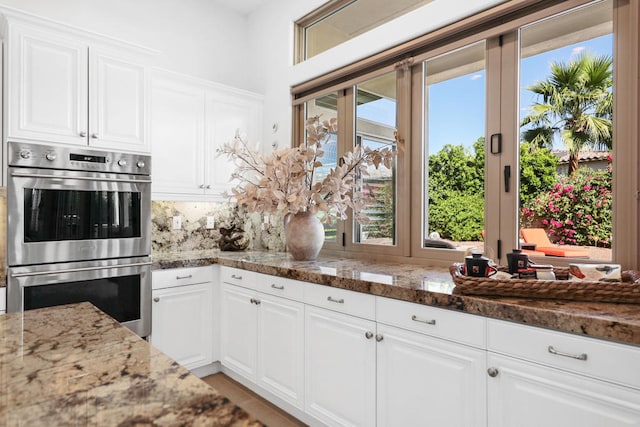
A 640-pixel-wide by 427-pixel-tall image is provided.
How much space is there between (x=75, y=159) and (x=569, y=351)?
8.75ft

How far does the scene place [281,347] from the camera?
236 cm

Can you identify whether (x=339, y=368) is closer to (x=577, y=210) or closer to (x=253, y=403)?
(x=253, y=403)

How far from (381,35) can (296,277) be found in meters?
1.76

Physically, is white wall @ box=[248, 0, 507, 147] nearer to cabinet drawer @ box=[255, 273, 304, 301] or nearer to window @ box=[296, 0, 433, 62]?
window @ box=[296, 0, 433, 62]

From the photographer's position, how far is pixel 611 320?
117 centimetres

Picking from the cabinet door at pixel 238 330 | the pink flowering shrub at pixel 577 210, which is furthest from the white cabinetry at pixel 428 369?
the cabinet door at pixel 238 330

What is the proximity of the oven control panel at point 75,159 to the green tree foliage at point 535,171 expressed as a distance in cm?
234

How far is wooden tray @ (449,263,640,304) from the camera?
53.4 inches

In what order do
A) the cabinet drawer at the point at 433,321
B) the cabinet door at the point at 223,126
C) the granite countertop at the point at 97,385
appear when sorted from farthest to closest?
the cabinet door at the point at 223,126, the cabinet drawer at the point at 433,321, the granite countertop at the point at 97,385

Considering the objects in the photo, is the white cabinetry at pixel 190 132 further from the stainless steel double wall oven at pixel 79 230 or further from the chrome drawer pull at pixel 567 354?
the chrome drawer pull at pixel 567 354

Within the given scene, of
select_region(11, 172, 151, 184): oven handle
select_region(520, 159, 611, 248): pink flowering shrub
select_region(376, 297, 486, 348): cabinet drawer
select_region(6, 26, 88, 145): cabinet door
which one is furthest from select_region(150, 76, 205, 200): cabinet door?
select_region(520, 159, 611, 248): pink flowering shrub

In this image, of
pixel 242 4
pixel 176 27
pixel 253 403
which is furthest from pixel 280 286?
pixel 242 4

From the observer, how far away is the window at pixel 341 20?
2.78 meters

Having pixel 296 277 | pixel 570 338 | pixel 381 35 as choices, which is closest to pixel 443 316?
Result: pixel 570 338
